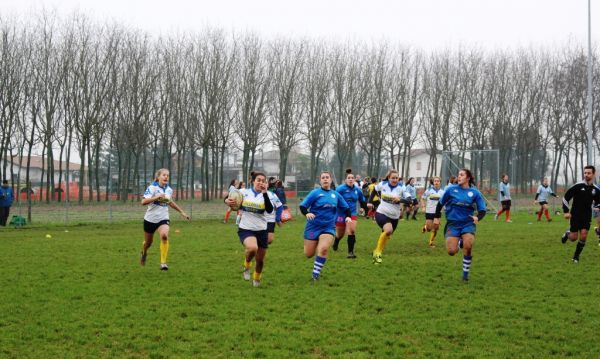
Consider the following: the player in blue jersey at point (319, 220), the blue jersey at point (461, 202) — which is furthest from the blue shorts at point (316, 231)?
the blue jersey at point (461, 202)

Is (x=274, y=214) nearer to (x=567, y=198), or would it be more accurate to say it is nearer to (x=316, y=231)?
(x=316, y=231)

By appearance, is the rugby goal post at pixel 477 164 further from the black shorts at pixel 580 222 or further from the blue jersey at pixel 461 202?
the blue jersey at pixel 461 202

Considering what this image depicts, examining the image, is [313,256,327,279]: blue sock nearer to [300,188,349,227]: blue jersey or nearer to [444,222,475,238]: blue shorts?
[300,188,349,227]: blue jersey

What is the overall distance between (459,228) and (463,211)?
0.31 m

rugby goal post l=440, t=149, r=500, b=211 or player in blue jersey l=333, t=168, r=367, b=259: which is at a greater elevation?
rugby goal post l=440, t=149, r=500, b=211

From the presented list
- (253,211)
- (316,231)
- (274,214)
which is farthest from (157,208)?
(316,231)

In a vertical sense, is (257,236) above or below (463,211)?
below

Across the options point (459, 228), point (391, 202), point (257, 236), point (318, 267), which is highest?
point (391, 202)

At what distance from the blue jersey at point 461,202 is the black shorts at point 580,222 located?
3436mm

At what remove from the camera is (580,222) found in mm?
14492

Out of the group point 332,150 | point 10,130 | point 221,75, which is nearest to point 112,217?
point 10,130

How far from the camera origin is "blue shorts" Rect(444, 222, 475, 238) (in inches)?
476

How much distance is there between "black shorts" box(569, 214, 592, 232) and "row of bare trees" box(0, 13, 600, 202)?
2669cm

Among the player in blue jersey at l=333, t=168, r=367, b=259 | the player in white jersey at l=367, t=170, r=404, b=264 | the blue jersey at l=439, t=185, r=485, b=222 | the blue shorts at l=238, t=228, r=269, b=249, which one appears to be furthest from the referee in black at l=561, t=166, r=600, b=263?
the blue shorts at l=238, t=228, r=269, b=249
